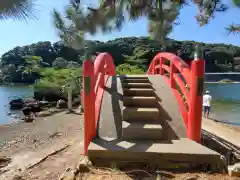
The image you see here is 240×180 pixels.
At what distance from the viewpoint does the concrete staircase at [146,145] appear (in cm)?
304

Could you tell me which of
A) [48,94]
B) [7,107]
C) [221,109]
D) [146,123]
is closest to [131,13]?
[146,123]

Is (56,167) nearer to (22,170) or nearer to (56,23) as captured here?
(22,170)

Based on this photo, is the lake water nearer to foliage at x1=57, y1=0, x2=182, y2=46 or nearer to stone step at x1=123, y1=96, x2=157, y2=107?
foliage at x1=57, y1=0, x2=182, y2=46

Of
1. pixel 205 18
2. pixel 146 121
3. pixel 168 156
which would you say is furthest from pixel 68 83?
pixel 168 156

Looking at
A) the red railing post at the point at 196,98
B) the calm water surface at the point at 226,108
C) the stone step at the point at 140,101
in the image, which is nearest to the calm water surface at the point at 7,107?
the stone step at the point at 140,101

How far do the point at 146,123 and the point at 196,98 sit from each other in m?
0.87

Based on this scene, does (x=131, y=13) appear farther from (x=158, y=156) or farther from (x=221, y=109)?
(x=221, y=109)

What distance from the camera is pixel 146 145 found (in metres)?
3.29

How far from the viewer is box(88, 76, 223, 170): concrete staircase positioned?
9.98 ft

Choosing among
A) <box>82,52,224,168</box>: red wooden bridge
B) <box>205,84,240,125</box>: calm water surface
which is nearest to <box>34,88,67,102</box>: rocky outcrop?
<box>205,84,240,125</box>: calm water surface

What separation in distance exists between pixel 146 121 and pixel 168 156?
976 mm

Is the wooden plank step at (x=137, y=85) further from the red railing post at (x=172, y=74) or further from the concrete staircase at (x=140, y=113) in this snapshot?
the red railing post at (x=172, y=74)

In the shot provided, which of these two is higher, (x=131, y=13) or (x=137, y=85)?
(x=131, y=13)

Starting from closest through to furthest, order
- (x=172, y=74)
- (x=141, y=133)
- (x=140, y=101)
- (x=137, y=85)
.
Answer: (x=141, y=133) → (x=140, y=101) → (x=172, y=74) → (x=137, y=85)
